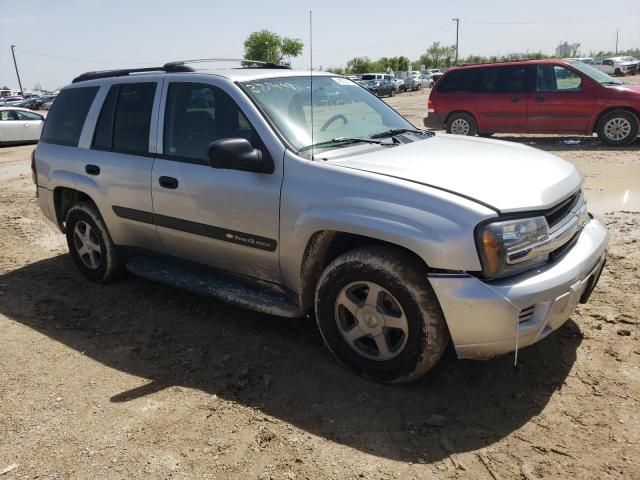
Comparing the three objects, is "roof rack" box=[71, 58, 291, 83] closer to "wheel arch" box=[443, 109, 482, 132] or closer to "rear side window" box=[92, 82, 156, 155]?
"rear side window" box=[92, 82, 156, 155]

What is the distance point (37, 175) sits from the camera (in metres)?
5.12

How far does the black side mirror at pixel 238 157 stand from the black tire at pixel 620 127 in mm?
9709

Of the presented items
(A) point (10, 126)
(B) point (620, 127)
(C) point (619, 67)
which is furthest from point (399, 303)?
(C) point (619, 67)

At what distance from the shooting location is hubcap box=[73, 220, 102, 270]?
4801mm

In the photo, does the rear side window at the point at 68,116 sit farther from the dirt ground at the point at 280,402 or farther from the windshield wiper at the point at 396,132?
the windshield wiper at the point at 396,132

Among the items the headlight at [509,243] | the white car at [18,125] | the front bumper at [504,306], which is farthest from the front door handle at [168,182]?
the white car at [18,125]

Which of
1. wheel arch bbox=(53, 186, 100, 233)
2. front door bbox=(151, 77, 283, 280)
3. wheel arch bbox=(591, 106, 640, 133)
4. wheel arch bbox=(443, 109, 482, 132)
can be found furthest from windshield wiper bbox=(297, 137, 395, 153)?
wheel arch bbox=(443, 109, 482, 132)

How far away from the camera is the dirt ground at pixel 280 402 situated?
255cm

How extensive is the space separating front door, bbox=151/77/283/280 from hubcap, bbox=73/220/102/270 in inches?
40.7

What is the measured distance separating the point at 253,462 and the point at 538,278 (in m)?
1.66

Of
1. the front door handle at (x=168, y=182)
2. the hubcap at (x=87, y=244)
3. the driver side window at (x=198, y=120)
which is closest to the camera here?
the driver side window at (x=198, y=120)

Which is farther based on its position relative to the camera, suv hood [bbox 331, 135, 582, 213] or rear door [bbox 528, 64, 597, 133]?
rear door [bbox 528, 64, 597, 133]

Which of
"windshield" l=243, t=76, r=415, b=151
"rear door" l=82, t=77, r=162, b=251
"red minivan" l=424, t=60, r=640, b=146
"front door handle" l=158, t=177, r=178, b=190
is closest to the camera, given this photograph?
"windshield" l=243, t=76, r=415, b=151

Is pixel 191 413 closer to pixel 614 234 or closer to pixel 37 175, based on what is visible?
pixel 37 175
